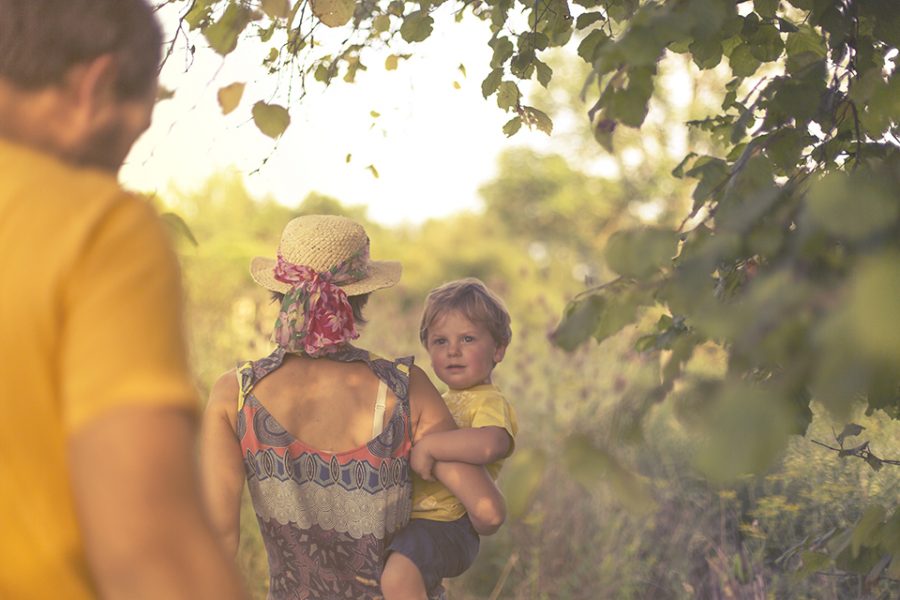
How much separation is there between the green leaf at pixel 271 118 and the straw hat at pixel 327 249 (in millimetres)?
537

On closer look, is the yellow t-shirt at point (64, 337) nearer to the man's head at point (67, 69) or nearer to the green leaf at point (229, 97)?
the man's head at point (67, 69)

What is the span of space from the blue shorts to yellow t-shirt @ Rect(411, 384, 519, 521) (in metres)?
0.03

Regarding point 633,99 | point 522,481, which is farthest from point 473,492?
point 522,481

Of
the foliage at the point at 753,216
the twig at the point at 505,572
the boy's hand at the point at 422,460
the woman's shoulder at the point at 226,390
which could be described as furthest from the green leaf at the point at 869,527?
the twig at the point at 505,572

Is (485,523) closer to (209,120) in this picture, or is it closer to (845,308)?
(209,120)

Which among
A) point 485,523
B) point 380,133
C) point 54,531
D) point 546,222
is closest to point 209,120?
point 380,133

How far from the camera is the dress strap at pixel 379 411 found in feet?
8.78

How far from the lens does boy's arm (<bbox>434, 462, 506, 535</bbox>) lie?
2736 mm

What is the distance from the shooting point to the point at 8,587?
1004 mm

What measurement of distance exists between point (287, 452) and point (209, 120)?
2.87 ft

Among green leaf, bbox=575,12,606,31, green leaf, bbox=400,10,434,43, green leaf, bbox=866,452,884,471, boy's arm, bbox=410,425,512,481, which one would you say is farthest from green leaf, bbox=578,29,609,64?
green leaf, bbox=866,452,884,471

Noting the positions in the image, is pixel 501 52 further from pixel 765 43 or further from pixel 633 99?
pixel 633 99

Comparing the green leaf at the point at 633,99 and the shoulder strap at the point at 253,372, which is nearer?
the green leaf at the point at 633,99

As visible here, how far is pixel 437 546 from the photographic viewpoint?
9.14 feet
